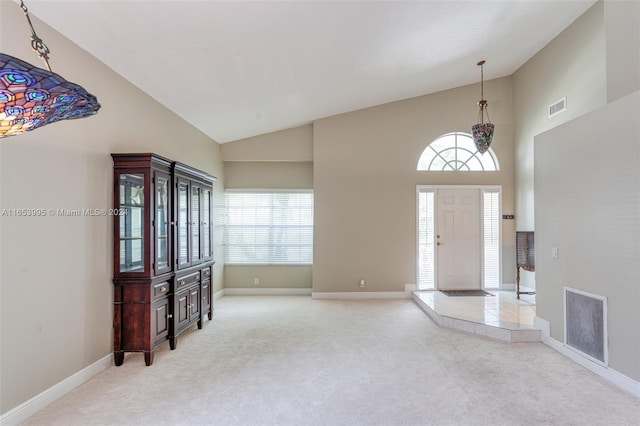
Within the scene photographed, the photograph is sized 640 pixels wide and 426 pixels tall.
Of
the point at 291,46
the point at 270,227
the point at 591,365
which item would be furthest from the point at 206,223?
the point at 591,365

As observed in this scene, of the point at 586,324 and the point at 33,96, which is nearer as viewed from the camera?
the point at 33,96

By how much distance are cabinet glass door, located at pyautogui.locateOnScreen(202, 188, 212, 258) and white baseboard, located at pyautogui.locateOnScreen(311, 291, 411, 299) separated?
2.23 metres

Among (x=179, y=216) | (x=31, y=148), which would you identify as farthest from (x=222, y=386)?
(x=31, y=148)

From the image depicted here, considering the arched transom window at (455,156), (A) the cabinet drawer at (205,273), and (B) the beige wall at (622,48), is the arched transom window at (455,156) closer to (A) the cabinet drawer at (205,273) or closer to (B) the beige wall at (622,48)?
(B) the beige wall at (622,48)

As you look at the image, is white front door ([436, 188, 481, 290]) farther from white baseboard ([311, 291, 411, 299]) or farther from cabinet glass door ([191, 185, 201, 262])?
cabinet glass door ([191, 185, 201, 262])

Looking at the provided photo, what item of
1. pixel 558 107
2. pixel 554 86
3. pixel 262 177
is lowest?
pixel 262 177

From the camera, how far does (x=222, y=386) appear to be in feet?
9.01

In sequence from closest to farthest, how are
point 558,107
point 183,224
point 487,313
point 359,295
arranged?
point 183,224
point 487,313
point 558,107
point 359,295

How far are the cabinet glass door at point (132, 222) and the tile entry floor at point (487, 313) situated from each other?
12.7 ft

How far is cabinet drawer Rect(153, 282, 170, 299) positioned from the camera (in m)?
3.23

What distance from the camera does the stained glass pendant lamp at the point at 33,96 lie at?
1.07 meters

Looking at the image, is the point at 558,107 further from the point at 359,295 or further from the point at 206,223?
the point at 206,223

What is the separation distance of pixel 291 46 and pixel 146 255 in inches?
103

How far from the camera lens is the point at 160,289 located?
10.9 feet
